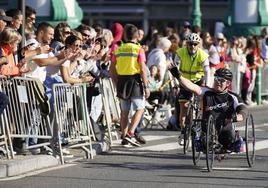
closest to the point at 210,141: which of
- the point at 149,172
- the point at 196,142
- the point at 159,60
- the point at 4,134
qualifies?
the point at 196,142

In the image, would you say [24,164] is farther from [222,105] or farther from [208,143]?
[222,105]

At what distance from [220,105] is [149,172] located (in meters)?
1.31

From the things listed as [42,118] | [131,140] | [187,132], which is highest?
[42,118]

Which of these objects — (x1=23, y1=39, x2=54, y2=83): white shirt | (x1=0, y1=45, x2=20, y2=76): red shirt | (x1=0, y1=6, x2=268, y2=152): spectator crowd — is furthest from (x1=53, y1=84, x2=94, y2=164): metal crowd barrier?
(x1=0, y1=45, x2=20, y2=76): red shirt

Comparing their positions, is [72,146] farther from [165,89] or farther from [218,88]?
[165,89]

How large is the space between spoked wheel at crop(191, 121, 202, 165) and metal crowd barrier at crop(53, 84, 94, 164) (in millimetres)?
1643

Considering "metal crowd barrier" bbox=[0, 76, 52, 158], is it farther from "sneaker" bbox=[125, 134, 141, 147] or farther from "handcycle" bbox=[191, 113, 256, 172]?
"sneaker" bbox=[125, 134, 141, 147]

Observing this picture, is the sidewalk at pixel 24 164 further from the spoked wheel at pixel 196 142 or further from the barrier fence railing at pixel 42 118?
the spoked wheel at pixel 196 142

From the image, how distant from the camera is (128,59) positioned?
16.6 m

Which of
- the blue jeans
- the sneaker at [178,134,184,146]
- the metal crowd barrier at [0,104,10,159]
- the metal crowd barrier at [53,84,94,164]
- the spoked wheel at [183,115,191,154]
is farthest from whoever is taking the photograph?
the sneaker at [178,134,184,146]

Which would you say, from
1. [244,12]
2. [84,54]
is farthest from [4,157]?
[244,12]

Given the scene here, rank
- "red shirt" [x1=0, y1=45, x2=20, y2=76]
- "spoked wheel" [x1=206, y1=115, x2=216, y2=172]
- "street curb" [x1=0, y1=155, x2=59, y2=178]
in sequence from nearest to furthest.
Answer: "street curb" [x1=0, y1=155, x2=59, y2=178]
"spoked wheel" [x1=206, y1=115, x2=216, y2=172]
"red shirt" [x1=0, y1=45, x2=20, y2=76]

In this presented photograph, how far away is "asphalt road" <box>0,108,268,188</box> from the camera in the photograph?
12438 mm

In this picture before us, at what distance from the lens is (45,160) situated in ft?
46.0
